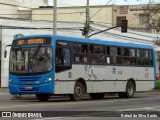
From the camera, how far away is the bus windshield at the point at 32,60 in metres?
23.5

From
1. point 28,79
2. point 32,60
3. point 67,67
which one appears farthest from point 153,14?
point 28,79

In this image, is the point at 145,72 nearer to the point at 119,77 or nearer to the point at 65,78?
the point at 119,77

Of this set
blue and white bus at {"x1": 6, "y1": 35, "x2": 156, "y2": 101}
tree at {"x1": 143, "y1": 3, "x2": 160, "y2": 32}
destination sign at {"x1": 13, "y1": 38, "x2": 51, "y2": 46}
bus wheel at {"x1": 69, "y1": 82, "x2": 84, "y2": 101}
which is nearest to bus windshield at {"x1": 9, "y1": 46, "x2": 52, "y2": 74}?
blue and white bus at {"x1": 6, "y1": 35, "x2": 156, "y2": 101}

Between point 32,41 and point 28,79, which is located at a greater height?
point 32,41

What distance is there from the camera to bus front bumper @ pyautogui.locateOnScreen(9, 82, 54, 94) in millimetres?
23359

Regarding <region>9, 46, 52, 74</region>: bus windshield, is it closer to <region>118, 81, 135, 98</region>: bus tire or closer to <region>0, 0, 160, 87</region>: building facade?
<region>118, 81, 135, 98</region>: bus tire

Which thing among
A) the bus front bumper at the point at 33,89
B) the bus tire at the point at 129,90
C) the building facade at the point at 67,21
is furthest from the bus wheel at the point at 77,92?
the building facade at the point at 67,21

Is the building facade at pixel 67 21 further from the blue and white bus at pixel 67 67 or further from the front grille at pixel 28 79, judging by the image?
the front grille at pixel 28 79

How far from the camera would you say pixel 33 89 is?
2370 centimetres

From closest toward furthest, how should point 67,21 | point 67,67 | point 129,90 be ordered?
point 67,67, point 129,90, point 67,21

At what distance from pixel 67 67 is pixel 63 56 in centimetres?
59

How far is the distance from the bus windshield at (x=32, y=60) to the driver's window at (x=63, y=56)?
1.58 ft

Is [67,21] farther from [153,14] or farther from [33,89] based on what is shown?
[33,89]

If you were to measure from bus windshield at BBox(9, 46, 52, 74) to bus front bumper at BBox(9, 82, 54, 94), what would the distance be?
0.69 metres
